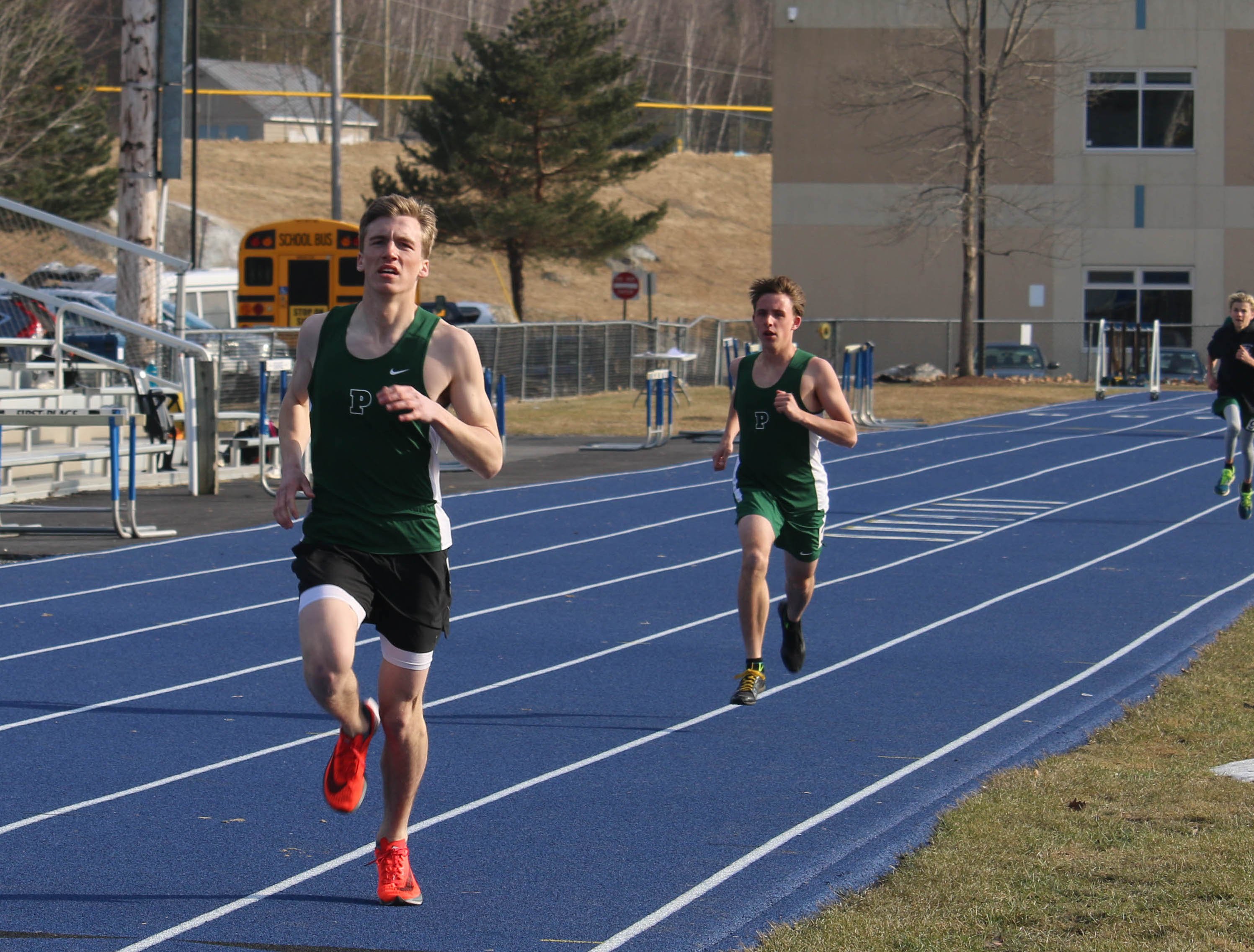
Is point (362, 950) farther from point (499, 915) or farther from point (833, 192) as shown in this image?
point (833, 192)

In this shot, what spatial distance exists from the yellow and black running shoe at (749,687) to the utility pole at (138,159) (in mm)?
14091

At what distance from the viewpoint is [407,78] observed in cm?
9481

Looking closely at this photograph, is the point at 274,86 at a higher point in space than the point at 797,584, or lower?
higher

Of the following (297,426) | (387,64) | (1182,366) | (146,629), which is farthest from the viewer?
(387,64)

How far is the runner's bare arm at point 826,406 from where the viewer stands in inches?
297

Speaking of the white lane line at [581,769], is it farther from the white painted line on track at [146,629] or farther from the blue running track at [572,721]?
the white painted line on track at [146,629]

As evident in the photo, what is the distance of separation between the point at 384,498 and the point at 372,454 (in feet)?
0.44

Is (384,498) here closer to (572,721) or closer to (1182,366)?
(572,721)

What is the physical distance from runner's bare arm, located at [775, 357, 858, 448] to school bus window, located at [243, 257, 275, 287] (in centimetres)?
2235

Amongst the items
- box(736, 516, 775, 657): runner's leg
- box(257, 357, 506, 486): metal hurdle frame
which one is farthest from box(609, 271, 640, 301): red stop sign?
box(736, 516, 775, 657): runner's leg

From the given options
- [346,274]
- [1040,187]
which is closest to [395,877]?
[346,274]

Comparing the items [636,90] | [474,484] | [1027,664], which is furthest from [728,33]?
[1027,664]

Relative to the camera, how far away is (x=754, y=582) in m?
7.56

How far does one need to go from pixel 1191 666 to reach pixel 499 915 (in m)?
5.11
